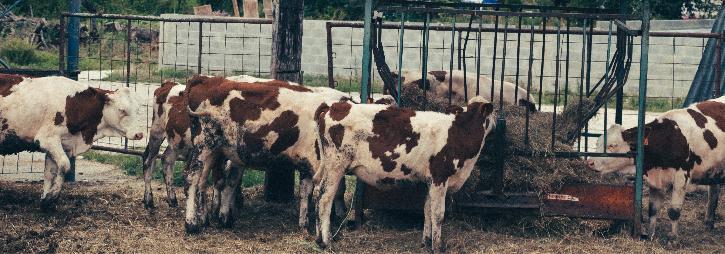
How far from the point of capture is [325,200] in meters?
9.73

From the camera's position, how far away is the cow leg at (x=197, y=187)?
34.2 ft

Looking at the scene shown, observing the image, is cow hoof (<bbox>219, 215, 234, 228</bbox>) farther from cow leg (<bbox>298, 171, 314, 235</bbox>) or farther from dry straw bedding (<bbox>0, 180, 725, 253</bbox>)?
cow leg (<bbox>298, 171, 314, 235</bbox>)

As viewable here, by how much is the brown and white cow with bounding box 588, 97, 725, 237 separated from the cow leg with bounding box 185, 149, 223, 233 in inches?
145

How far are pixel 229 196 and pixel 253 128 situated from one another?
0.90 meters

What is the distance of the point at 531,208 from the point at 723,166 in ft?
6.21

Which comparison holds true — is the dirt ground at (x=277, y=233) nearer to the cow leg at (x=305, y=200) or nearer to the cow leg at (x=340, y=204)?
the cow leg at (x=305, y=200)

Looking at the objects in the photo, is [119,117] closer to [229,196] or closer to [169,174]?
[169,174]

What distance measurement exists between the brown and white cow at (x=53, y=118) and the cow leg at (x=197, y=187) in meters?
1.61

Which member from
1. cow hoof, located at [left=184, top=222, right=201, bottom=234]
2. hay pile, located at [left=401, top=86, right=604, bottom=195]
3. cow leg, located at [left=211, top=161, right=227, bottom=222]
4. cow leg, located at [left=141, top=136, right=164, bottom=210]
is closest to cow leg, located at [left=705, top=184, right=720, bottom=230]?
hay pile, located at [left=401, top=86, right=604, bottom=195]

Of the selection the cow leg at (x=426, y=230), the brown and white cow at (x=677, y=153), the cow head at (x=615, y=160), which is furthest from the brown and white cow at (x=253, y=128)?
the brown and white cow at (x=677, y=153)

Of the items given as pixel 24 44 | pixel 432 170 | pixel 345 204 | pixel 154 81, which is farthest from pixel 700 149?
pixel 24 44

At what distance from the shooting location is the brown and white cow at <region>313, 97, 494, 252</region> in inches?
380

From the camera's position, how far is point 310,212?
11.5m

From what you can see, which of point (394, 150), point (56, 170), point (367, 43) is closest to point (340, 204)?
point (367, 43)
